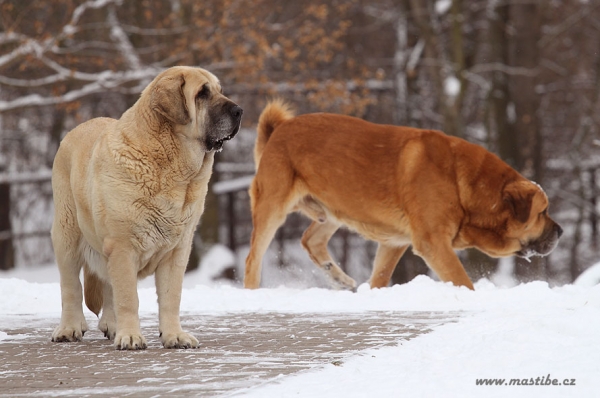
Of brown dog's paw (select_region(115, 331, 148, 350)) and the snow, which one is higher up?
the snow

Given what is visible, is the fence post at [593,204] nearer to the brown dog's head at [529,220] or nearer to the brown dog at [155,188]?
the brown dog's head at [529,220]

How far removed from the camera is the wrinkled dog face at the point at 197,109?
5434 mm

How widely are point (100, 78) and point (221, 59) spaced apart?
2777mm

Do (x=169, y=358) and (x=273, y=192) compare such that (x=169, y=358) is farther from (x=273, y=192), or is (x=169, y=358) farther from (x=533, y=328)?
(x=273, y=192)

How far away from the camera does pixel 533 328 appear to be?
5016 mm

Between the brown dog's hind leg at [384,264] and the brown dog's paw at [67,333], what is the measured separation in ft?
14.3

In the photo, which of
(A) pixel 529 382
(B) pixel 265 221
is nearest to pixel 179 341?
(A) pixel 529 382

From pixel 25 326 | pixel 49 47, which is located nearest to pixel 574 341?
pixel 25 326

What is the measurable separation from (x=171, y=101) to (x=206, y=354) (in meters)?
1.51

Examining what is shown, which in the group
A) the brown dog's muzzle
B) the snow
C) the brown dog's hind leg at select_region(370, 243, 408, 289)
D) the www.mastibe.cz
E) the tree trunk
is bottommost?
the www.mastibe.cz

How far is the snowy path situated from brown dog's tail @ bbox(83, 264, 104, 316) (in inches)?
8.2

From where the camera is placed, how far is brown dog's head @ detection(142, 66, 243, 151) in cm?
543

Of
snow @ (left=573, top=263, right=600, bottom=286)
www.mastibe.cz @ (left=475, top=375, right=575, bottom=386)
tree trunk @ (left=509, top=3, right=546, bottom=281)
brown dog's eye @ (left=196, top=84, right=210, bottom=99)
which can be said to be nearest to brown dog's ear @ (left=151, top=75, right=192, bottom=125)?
brown dog's eye @ (left=196, top=84, right=210, bottom=99)

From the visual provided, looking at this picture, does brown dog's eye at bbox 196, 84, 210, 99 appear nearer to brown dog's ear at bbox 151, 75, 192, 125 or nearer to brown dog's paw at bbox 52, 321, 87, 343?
brown dog's ear at bbox 151, 75, 192, 125
